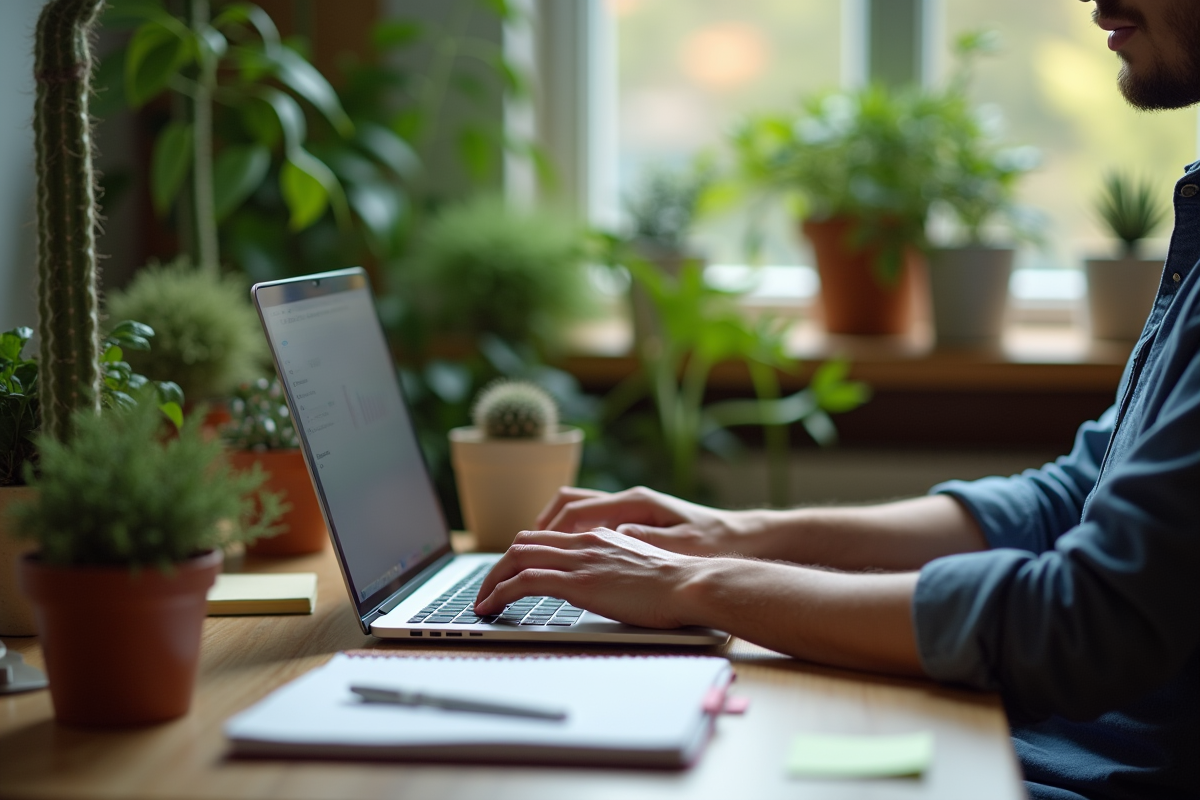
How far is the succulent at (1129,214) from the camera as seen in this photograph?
1.90 m

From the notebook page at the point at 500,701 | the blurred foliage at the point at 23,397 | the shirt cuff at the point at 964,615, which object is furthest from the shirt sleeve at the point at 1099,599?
the blurred foliage at the point at 23,397

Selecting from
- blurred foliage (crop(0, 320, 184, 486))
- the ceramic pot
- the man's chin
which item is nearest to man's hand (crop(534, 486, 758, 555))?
blurred foliage (crop(0, 320, 184, 486))

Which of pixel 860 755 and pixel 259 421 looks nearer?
pixel 860 755

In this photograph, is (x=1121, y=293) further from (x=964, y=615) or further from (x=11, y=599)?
(x=11, y=599)

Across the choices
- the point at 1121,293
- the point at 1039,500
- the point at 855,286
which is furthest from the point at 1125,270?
the point at 1039,500

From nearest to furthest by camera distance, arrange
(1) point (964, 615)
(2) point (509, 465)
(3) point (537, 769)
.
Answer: (3) point (537, 769) < (1) point (964, 615) < (2) point (509, 465)

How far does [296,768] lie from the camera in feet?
2.21

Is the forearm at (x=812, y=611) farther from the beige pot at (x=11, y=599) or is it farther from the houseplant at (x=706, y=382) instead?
the houseplant at (x=706, y=382)

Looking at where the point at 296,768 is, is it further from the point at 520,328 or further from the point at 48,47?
the point at 520,328

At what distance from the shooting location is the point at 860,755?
691mm

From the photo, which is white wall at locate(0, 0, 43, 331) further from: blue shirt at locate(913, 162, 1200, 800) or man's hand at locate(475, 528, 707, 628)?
blue shirt at locate(913, 162, 1200, 800)

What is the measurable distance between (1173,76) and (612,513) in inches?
24.1

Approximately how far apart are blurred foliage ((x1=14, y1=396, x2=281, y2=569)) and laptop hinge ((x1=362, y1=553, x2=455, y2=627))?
0.23 m

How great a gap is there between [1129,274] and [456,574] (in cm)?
130
